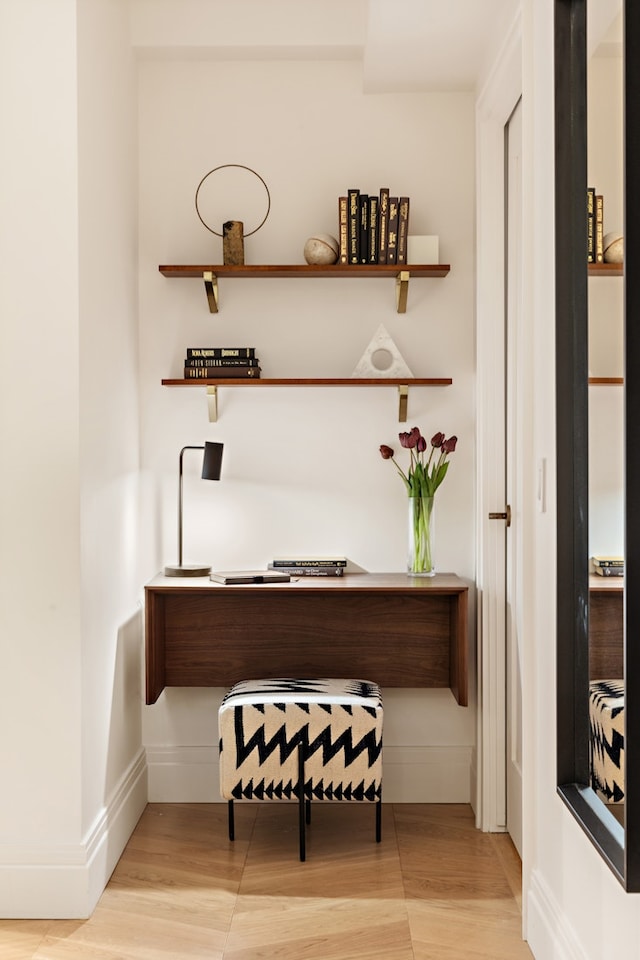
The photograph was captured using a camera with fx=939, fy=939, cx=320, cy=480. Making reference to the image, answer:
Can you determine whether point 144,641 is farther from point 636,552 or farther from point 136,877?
point 636,552

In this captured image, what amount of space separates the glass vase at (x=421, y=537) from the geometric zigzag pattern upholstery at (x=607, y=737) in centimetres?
131

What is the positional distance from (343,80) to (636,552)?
239 centimetres

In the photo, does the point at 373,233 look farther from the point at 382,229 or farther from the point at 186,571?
the point at 186,571

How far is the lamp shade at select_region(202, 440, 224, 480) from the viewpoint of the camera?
310 centimetres

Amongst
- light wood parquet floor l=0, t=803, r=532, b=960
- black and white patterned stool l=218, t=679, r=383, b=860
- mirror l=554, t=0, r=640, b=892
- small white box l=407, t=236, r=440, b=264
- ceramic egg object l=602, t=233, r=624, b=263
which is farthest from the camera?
small white box l=407, t=236, r=440, b=264

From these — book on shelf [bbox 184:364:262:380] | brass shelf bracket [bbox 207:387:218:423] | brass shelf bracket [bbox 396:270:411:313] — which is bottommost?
brass shelf bracket [bbox 207:387:218:423]

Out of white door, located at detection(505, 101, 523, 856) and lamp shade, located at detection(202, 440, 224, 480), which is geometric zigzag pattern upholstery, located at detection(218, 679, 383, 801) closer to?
white door, located at detection(505, 101, 523, 856)

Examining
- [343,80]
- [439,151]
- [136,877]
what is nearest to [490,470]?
[439,151]

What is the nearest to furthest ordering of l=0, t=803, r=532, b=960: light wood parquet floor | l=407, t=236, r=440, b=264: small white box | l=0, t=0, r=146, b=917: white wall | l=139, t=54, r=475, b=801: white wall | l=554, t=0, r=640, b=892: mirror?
l=554, t=0, r=640, b=892: mirror < l=0, t=803, r=532, b=960: light wood parquet floor < l=0, t=0, r=146, b=917: white wall < l=407, t=236, r=440, b=264: small white box < l=139, t=54, r=475, b=801: white wall

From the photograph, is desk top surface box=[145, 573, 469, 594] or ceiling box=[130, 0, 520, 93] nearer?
desk top surface box=[145, 573, 469, 594]

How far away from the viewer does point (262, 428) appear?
10.8 ft

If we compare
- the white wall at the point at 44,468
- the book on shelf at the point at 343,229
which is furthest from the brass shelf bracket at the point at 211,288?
the white wall at the point at 44,468

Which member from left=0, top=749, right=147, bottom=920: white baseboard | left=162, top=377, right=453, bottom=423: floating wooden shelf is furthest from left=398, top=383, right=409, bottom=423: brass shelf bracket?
left=0, top=749, right=147, bottom=920: white baseboard

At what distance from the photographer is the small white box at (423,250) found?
3.15 metres
